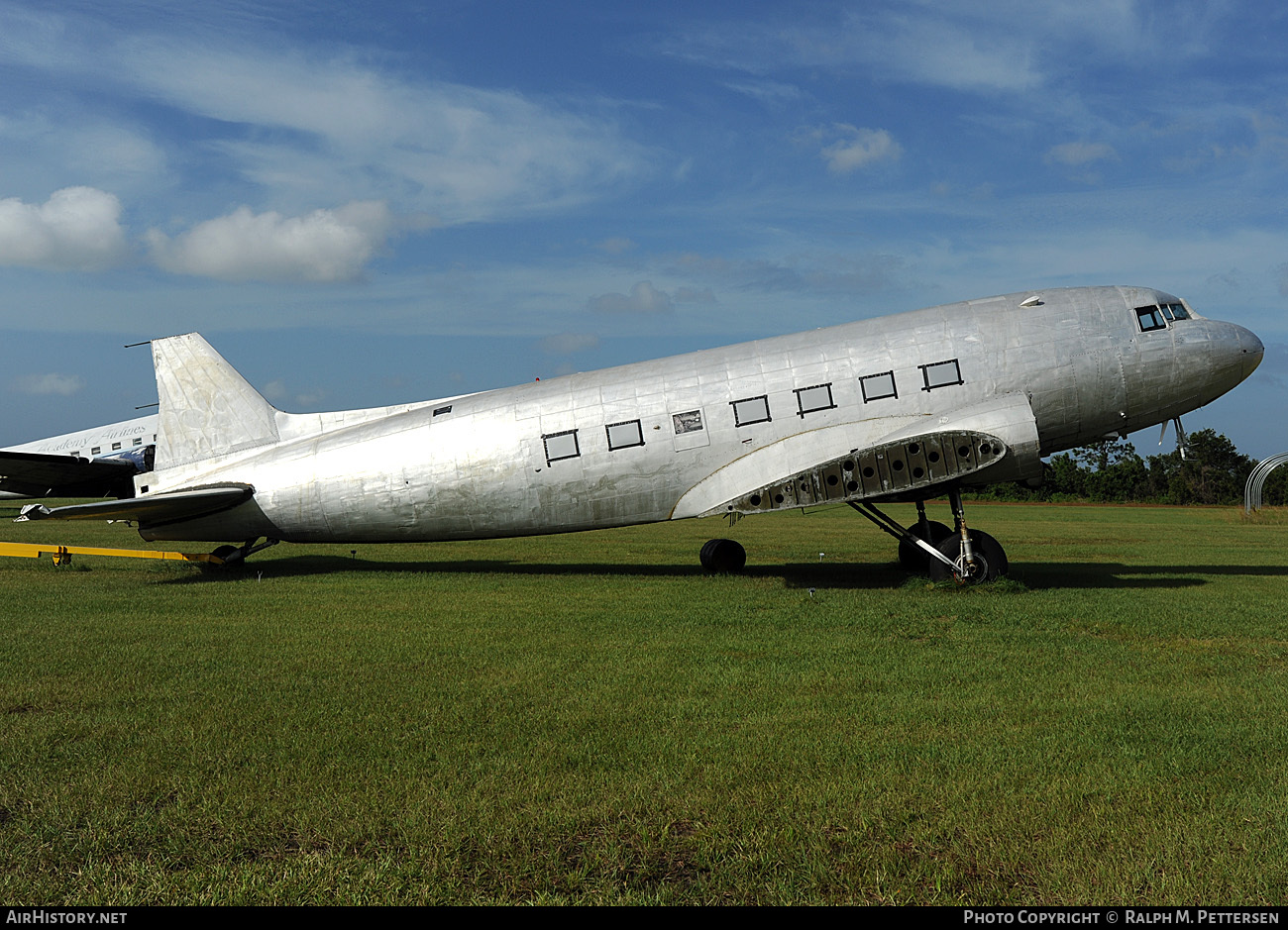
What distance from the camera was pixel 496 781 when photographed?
19.6 feet

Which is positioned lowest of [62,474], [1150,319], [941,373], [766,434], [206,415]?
[766,434]

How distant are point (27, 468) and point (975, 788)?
143ft

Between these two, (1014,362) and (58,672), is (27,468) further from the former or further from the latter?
(1014,362)

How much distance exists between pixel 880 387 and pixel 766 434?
7.40 feet

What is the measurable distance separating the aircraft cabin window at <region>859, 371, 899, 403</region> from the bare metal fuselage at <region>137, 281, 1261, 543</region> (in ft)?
0.12

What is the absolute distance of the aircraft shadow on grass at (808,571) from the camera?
17.3 meters

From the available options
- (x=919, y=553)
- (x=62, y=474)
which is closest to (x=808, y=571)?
(x=919, y=553)

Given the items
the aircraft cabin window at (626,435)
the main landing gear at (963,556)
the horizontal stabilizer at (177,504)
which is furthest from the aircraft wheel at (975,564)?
the horizontal stabilizer at (177,504)

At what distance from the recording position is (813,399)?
16.4 metres

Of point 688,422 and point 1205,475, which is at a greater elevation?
point 688,422

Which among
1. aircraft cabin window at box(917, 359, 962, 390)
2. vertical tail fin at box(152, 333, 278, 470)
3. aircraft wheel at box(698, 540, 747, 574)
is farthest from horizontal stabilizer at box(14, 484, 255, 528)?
aircraft cabin window at box(917, 359, 962, 390)

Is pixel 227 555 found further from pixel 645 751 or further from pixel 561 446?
pixel 645 751

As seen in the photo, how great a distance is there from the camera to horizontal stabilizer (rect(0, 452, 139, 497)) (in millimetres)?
37309

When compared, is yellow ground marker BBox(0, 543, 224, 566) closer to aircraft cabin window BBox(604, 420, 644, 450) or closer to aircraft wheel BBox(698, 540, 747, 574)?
aircraft cabin window BBox(604, 420, 644, 450)
